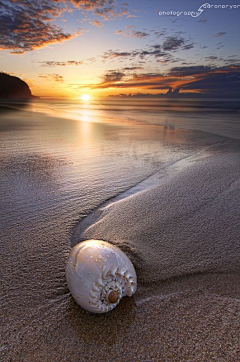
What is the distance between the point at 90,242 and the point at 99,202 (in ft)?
4.08

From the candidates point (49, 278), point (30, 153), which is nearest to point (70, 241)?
point (49, 278)

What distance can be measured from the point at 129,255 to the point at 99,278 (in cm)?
60

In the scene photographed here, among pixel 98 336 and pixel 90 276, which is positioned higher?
pixel 90 276

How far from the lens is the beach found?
118 centimetres

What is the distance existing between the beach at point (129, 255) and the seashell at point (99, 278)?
0.10 metres

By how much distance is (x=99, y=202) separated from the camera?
2709mm

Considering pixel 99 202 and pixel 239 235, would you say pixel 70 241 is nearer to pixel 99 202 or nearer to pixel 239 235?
pixel 99 202

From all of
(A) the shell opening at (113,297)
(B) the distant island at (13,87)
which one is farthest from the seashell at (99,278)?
(B) the distant island at (13,87)

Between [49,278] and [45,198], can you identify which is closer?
[49,278]

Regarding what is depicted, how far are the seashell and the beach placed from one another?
0.10 meters

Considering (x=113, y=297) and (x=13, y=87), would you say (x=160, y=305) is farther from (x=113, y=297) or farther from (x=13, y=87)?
(x=13, y=87)

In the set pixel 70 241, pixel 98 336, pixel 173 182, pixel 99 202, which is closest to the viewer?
pixel 98 336

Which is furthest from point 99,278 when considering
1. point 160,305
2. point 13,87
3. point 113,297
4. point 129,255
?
point 13,87

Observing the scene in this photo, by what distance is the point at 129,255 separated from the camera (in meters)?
1.82
